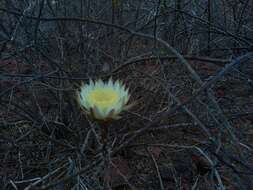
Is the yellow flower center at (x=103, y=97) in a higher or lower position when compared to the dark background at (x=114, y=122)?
lower

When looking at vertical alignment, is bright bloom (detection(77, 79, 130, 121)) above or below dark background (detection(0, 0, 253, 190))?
below

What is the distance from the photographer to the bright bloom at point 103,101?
140cm

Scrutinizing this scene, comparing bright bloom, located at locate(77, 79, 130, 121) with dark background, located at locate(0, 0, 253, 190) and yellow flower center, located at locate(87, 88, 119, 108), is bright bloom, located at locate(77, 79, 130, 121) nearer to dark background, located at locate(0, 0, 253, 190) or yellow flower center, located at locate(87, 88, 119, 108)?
yellow flower center, located at locate(87, 88, 119, 108)

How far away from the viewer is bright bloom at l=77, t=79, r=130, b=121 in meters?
1.40

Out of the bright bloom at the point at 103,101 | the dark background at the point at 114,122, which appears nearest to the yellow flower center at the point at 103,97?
the bright bloom at the point at 103,101

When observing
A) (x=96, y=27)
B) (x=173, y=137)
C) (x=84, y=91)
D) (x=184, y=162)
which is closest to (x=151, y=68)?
(x=96, y=27)

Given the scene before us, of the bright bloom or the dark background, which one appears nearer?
the bright bloom

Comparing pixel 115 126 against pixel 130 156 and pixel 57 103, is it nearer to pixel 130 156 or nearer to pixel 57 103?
pixel 130 156

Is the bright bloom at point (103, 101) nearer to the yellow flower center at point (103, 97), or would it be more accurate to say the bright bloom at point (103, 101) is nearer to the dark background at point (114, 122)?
the yellow flower center at point (103, 97)

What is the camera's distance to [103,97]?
153 cm

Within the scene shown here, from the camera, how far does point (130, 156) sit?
2332 millimetres

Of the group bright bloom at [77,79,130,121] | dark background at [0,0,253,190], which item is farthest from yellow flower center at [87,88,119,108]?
dark background at [0,0,253,190]

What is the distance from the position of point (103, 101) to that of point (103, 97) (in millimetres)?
56

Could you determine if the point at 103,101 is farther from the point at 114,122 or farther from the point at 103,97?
the point at 114,122
